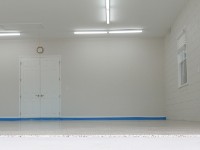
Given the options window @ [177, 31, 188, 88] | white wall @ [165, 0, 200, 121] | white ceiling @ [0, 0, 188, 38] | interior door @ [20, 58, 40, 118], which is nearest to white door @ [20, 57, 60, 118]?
interior door @ [20, 58, 40, 118]

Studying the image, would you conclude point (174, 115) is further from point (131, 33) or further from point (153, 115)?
point (131, 33)

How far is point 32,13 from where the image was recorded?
1172 cm

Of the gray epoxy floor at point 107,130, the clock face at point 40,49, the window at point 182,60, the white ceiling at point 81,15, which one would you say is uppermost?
the white ceiling at point 81,15

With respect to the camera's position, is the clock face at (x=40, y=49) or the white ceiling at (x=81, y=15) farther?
the clock face at (x=40, y=49)

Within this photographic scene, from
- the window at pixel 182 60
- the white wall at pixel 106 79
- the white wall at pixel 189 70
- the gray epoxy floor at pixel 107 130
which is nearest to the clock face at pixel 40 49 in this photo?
the white wall at pixel 106 79

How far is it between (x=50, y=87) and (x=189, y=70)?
7295 mm

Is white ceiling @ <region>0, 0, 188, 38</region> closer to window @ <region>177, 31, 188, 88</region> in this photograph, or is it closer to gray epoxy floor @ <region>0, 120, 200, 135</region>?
window @ <region>177, 31, 188, 88</region>

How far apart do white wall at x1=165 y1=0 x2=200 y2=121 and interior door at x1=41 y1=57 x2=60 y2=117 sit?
15.7 feet

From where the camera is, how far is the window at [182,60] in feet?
37.0

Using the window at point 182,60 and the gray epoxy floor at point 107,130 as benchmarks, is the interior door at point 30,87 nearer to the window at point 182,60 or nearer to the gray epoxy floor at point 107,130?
the window at point 182,60

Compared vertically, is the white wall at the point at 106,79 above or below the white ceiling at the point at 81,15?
below

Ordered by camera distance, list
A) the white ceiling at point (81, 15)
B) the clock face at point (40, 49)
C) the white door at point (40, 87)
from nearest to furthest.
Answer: the white ceiling at point (81, 15) < the white door at point (40, 87) < the clock face at point (40, 49)

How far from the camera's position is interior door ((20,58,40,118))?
1566 centimetres

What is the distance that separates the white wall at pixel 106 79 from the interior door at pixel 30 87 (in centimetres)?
27
